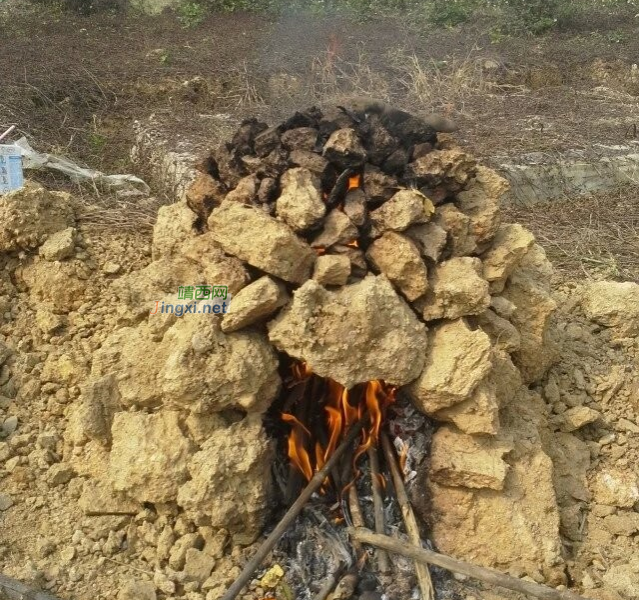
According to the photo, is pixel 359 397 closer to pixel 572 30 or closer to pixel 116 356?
pixel 116 356

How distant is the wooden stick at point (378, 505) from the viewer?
9.83ft

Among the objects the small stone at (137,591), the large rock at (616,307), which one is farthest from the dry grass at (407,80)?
the small stone at (137,591)

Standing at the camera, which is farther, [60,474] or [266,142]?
[60,474]

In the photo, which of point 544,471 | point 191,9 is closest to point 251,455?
point 544,471

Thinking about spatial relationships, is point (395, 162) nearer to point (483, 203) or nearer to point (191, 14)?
point (483, 203)

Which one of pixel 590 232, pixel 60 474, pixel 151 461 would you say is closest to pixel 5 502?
pixel 60 474

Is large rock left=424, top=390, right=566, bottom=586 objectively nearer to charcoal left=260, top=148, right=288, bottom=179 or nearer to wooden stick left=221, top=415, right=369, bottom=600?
wooden stick left=221, top=415, right=369, bottom=600

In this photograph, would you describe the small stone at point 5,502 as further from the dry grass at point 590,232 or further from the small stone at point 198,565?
the dry grass at point 590,232

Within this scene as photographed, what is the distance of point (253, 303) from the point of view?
2.88 meters

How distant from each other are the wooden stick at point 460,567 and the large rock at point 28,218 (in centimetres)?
257

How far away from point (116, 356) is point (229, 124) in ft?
14.0

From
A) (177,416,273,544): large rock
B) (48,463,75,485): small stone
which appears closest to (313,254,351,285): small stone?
(177,416,273,544): large rock

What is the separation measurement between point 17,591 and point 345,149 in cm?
227

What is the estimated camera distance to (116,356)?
3.60 meters
